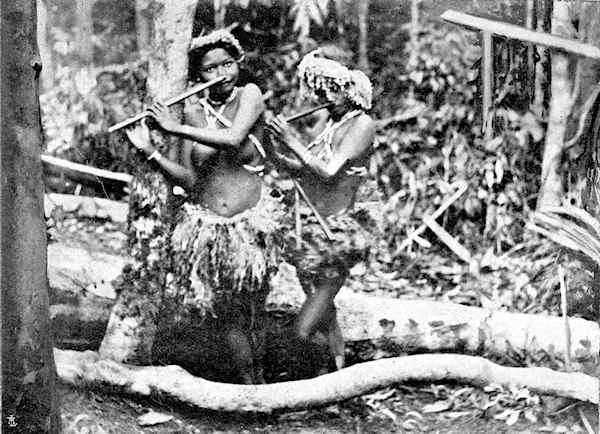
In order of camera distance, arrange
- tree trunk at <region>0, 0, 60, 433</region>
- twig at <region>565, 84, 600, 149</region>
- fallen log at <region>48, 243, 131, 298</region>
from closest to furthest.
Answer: tree trunk at <region>0, 0, 60, 433</region> < fallen log at <region>48, 243, 131, 298</region> < twig at <region>565, 84, 600, 149</region>

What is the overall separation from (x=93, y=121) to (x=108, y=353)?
105cm

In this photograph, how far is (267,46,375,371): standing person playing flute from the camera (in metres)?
3.98

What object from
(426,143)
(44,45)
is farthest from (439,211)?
(44,45)

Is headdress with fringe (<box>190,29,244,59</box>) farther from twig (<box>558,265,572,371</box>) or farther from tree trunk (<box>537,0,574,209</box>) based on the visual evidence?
twig (<box>558,265,572,371</box>)

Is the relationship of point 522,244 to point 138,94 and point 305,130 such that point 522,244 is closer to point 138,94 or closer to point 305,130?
point 305,130

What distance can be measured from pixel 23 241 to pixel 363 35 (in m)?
1.77

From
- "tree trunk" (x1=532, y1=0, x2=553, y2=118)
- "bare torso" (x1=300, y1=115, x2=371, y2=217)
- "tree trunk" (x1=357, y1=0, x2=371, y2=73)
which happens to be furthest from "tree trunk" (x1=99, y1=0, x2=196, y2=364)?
"tree trunk" (x1=532, y1=0, x2=553, y2=118)

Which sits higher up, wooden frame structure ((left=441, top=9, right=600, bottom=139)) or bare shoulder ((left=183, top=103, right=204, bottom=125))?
wooden frame structure ((left=441, top=9, right=600, bottom=139))

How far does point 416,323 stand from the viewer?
4.06 metres

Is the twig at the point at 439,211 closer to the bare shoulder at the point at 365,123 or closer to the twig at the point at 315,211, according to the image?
the twig at the point at 315,211

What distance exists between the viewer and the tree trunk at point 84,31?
3977 millimetres

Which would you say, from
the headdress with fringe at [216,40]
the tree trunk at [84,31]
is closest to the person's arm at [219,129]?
the headdress with fringe at [216,40]

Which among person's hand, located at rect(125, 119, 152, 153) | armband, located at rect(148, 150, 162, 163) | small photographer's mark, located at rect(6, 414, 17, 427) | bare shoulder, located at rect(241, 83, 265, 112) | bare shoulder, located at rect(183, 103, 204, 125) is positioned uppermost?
bare shoulder, located at rect(241, 83, 265, 112)

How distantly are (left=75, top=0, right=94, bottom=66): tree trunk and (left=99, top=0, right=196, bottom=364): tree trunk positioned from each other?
29 cm
